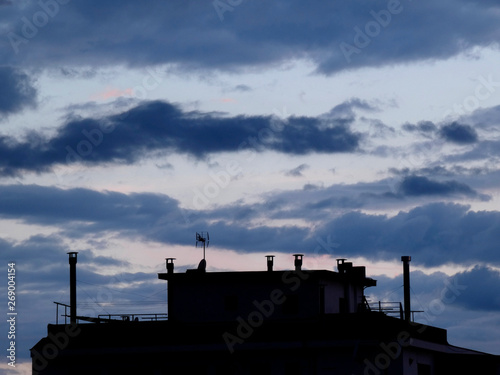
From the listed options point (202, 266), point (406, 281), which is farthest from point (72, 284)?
point (406, 281)

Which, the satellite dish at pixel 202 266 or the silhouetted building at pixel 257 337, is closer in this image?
the silhouetted building at pixel 257 337

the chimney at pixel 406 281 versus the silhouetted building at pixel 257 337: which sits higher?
the chimney at pixel 406 281

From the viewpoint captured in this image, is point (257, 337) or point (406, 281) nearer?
point (257, 337)

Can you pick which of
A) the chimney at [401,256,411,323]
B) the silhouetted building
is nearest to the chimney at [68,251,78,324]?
the silhouetted building

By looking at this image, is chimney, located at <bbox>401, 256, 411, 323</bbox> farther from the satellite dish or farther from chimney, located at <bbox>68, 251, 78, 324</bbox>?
chimney, located at <bbox>68, 251, 78, 324</bbox>

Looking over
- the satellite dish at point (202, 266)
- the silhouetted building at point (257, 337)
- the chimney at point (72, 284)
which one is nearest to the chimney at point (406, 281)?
the silhouetted building at point (257, 337)

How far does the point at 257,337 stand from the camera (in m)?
64.8

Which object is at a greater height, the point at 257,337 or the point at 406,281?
the point at 406,281

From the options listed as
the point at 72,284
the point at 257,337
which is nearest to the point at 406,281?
the point at 257,337

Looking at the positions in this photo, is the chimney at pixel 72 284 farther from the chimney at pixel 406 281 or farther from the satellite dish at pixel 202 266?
the chimney at pixel 406 281

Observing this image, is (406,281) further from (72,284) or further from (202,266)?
(72,284)

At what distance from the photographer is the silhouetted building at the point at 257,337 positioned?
208 feet

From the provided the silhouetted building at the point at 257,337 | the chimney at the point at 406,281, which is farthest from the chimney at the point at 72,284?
the chimney at the point at 406,281

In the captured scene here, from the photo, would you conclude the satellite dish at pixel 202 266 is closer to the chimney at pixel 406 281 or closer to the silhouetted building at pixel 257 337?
the silhouetted building at pixel 257 337
